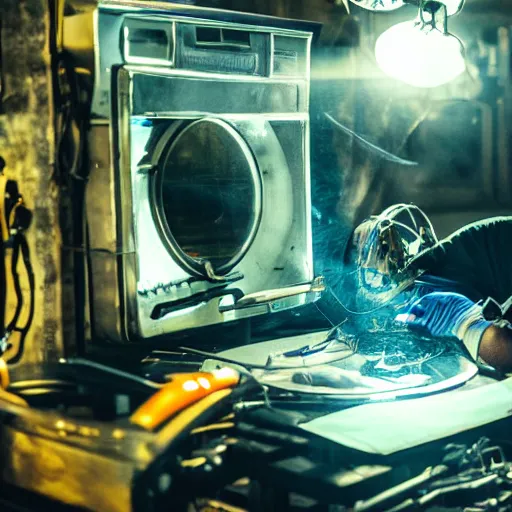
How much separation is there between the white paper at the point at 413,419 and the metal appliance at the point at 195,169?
1220 millimetres

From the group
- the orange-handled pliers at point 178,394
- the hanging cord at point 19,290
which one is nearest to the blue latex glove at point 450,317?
the orange-handled pliers at point 178,394

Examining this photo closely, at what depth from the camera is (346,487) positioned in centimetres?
271

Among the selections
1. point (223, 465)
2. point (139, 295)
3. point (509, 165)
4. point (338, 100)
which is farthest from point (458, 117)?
point (223, 465)

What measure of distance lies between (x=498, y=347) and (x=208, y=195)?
1.61 metres

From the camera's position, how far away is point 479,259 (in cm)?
429

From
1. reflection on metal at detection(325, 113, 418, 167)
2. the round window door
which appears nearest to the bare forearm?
the round window door

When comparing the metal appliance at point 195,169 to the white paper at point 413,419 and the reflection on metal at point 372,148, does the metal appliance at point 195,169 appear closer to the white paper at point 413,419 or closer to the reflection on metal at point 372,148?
the reflection on metal at point 372,148

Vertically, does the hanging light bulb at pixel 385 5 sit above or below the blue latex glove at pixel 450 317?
above

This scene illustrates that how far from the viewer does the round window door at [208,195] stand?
159 inches

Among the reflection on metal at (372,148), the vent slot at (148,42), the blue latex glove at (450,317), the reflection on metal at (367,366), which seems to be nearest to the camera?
the reflection on metal at (367,366)

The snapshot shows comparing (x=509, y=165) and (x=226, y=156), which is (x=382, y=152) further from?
(x=226, y=156)

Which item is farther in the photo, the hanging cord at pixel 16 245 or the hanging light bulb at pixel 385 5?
the hanging light bulb at pixel 385 5

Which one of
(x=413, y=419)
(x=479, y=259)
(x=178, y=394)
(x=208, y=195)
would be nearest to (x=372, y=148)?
(x=479, y=259)

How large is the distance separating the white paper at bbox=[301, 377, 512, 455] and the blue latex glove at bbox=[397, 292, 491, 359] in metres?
0.46
